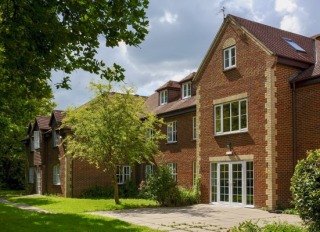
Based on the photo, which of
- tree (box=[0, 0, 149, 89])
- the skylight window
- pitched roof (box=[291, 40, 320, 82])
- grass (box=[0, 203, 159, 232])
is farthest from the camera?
the skylight window

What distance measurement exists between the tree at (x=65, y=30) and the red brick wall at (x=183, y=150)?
16.1 m

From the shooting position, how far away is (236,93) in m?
21.7

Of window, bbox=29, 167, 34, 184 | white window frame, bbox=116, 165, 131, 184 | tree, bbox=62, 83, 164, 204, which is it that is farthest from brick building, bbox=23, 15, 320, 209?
window, bbox=29, 167, 34, 184

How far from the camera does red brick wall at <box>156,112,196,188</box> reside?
26891 millimetres

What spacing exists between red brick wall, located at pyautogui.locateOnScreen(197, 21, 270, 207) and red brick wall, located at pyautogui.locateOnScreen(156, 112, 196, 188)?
2872 mm

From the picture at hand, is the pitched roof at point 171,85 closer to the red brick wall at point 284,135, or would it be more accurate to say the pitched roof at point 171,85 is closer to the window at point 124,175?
the window at point 124,175

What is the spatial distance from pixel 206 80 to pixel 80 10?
14832mm

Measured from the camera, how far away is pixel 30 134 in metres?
40.1

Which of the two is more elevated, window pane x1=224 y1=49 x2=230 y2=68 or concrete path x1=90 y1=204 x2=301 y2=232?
window pane x1=224 y1=49 x2=230 y2=68

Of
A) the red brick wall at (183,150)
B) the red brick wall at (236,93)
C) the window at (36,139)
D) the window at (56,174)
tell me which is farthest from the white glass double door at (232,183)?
the window at (36,139)

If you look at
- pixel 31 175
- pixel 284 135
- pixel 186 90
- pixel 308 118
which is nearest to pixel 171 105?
pixel 186 90

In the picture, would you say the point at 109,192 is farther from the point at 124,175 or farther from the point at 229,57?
the point at 229,57

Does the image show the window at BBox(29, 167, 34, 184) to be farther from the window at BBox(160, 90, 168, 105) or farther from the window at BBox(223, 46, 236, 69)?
the window at BBox(223, 46, 236, 69)

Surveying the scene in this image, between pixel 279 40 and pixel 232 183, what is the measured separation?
7.83 m
